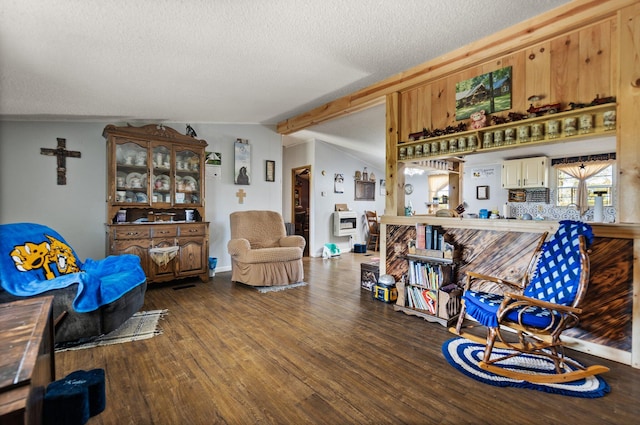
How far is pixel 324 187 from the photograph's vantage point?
22.1 feet

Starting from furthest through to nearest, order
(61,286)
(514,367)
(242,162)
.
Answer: (242,162) → (61,286) → (514,367)

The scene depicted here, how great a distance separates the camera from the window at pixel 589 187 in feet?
18.4

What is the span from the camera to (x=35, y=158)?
3539mm

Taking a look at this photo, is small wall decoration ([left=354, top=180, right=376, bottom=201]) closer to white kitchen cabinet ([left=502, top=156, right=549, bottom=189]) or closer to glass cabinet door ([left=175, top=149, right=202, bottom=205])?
white kitchen cabinet ([left=502, top=156, right=549, bottom=189])

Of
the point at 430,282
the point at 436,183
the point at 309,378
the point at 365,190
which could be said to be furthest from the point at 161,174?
the point at 436,183

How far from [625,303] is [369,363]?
1842 mm

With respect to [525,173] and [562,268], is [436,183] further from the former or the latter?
[562,268]

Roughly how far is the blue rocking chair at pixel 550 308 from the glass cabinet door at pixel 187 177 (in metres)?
3.79

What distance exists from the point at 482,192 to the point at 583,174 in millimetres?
1892

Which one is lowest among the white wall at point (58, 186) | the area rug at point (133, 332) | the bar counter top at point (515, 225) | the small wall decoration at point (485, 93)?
the area rug at point (133, 332)

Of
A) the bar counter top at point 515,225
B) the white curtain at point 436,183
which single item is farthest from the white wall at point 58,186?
the white curtain at point 436,183

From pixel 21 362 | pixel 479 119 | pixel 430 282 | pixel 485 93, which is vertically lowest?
pixel 430 282

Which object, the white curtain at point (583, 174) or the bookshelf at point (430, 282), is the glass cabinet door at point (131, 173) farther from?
the white curtain at point (583, 174)

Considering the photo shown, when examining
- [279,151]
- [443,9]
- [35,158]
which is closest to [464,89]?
[443,9]
